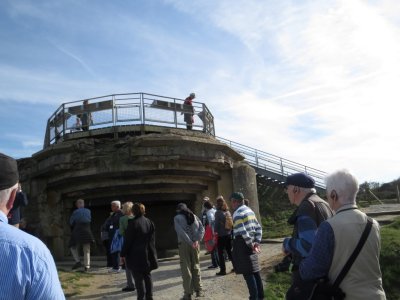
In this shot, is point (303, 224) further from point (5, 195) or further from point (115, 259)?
point (115, 259)

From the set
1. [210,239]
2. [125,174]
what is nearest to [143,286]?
[210,239]

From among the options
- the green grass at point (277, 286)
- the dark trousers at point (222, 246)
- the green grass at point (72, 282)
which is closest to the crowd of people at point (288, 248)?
the green grass at point (277, 286)

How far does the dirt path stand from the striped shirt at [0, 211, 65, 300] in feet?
20.5

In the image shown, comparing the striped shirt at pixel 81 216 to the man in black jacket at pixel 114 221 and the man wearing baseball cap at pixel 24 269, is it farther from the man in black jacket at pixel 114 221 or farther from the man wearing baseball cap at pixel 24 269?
the man wearing baseball cap at pixel 24 269

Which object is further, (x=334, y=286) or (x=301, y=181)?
(x=301, y=181)

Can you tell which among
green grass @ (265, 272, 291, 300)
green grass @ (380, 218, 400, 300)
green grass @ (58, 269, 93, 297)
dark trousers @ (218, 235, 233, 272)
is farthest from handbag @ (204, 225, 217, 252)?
green grass @ (380, 218, 400, 300)

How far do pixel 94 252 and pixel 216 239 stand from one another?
886 cm

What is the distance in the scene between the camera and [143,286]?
273 inches

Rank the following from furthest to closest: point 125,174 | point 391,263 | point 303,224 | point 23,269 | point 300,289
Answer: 1. point 125,174
2. point 391,263
3. point 303,224
4. point 300,289
5. point 23,269

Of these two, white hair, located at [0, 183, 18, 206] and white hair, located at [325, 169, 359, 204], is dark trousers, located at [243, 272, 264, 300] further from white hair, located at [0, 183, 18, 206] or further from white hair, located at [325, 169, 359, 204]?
white hair, located at [0, 183, 18, 206]

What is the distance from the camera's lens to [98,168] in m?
13.5

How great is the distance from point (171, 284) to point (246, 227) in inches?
129

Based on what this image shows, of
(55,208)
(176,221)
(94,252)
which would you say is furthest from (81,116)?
(176,221)

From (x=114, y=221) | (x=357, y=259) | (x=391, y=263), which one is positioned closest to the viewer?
(x=357, y=259)
